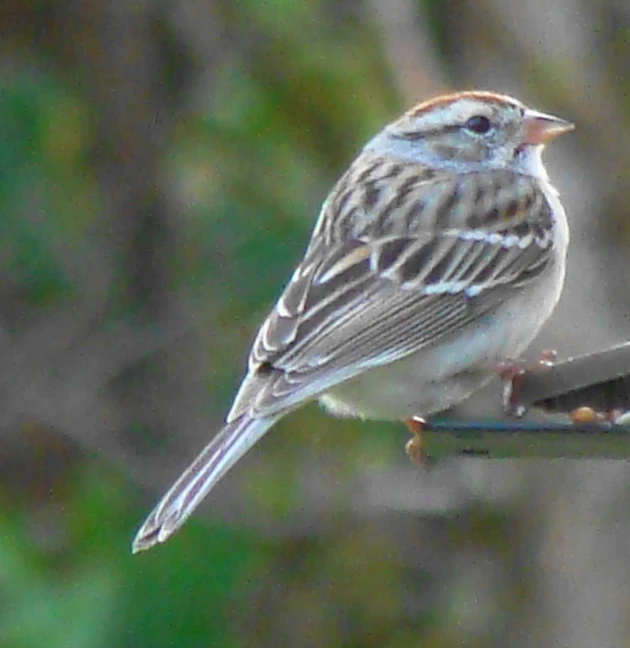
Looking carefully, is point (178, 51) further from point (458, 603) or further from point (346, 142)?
point (458, 603)

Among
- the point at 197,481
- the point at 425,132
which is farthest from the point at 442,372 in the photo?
the point at 425,132

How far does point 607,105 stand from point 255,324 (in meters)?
1.36

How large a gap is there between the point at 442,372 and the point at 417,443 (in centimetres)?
23

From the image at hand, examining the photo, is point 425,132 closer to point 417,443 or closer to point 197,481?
point 417,443

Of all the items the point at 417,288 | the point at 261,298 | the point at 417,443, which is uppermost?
the point at 417,288

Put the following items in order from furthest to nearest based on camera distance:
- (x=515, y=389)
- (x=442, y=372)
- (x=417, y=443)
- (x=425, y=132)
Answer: (x=425, y=132) < (x=442, y=372) < (x=417, y=443) < (x=515, y=389)

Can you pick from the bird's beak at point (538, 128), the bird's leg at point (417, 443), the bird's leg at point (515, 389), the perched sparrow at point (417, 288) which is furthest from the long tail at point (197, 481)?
the bird's beak at point (538, 128)

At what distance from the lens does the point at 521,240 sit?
378cm

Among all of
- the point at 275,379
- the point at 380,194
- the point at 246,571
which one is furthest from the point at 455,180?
→ the point at 246,571

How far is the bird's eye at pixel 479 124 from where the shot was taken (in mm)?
4125

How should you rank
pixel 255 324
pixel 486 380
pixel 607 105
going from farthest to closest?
pixel 255 324
pixel 607 105
pixel 486 380

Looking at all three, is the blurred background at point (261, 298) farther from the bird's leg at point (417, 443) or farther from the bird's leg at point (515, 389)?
the bird's leg at point (515, 389)

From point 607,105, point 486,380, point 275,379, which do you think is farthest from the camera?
point 607,105

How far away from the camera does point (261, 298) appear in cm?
569
